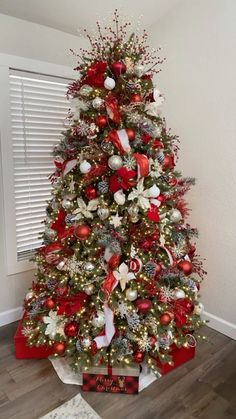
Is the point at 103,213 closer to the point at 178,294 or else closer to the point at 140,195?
the point at 140,195

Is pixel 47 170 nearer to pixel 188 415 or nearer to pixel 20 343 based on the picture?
pixel 20 343

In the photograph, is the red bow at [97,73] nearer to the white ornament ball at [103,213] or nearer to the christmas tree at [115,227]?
the christmas tree at [115,227]

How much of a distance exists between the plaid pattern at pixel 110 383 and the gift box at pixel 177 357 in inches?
8.6

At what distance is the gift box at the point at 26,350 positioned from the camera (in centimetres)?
176

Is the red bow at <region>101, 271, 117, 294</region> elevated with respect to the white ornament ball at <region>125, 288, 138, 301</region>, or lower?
elevated

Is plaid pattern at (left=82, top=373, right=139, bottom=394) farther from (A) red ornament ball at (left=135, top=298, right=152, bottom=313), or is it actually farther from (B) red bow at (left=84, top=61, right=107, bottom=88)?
(B) red bow at (left=84, top=61, right=107, bottom=88)


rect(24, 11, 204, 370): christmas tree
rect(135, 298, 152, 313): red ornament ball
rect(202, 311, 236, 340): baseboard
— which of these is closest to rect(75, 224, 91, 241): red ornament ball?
rect(24, 11, 204, 370): christmas tree

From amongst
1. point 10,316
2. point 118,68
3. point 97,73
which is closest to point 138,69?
point 118,68

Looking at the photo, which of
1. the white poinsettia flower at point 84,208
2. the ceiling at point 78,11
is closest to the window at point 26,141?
the ceiling at point 78,11

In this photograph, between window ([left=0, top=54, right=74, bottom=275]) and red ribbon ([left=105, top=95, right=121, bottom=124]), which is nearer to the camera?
red ribbon ([left=105, top=95, right=121, bottom=124])

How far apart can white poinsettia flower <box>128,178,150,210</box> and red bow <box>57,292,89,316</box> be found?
607mm

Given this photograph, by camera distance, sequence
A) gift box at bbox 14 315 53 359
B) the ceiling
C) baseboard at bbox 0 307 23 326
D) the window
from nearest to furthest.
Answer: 1. gift box at bbox 14 315 53 359
2. the ceiling
3. the window
4. baseboard at bbox 0 307 23 326

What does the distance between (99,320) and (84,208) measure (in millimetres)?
609

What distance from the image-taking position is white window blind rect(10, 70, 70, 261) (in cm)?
208
